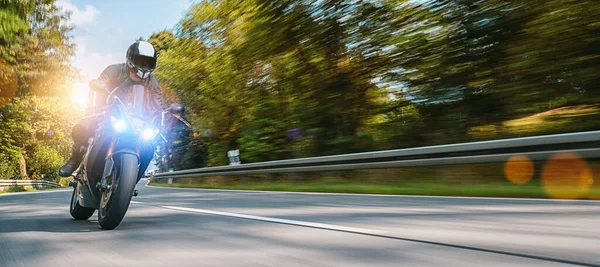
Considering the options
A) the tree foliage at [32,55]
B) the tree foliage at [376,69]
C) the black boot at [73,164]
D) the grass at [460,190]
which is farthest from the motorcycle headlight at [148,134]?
the tree foliage at [32,55]

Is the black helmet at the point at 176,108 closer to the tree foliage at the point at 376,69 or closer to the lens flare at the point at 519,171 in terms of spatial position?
the lens flare at the point at 519,171

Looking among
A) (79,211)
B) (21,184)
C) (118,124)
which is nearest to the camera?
(118,124)

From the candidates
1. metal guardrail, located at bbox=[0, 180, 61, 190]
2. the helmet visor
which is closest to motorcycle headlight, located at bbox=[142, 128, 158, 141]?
the helmet visor

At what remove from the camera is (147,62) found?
5.20 meters

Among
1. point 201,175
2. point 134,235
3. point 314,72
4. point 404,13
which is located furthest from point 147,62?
point 201,175

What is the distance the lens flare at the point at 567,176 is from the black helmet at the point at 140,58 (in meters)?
5.08

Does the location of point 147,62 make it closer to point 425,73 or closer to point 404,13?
point 425,73

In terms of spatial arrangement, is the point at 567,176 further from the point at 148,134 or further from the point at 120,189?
the point at 120,189

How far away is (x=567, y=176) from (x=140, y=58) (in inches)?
231

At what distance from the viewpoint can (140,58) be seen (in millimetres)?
5164

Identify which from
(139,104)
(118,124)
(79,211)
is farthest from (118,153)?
(79,211)

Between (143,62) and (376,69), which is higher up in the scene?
(376,69)

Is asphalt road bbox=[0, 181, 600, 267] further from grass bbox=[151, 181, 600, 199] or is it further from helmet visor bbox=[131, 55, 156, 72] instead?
grass bbox=[151, 181, 600, 199]

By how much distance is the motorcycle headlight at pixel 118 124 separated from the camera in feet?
16.5
